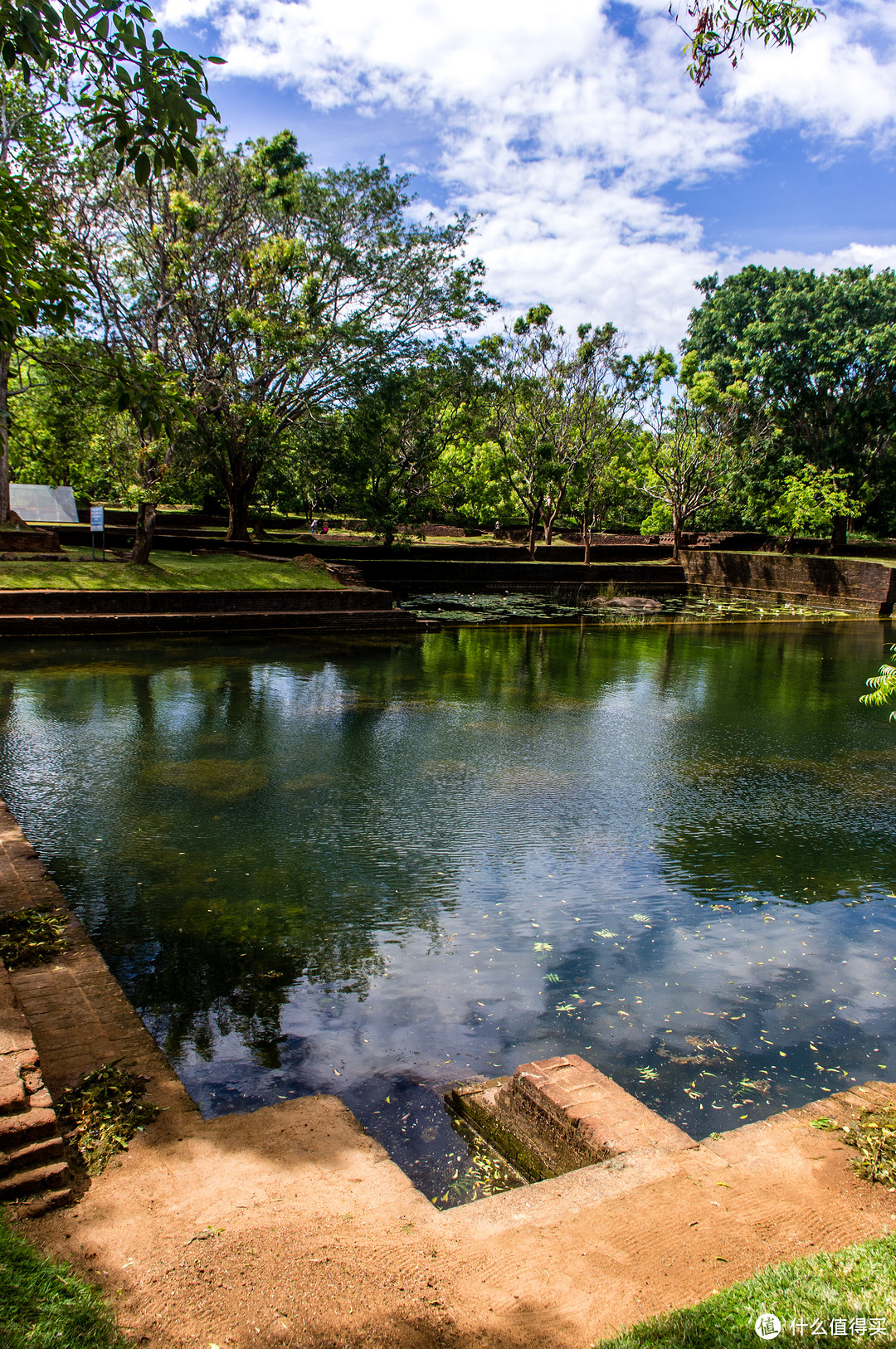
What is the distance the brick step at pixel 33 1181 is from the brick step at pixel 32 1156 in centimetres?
1

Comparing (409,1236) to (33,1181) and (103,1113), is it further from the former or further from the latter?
(103,1113)

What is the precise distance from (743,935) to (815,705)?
7.80 meters

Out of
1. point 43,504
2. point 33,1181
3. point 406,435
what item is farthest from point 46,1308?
point 406,435

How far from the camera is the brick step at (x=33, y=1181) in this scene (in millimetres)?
2328

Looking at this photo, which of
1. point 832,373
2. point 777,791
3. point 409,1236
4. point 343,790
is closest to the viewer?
point 409,1236

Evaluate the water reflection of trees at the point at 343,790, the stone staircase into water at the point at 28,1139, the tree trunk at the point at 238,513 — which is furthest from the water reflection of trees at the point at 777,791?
the tree trunk at the point at 238,513

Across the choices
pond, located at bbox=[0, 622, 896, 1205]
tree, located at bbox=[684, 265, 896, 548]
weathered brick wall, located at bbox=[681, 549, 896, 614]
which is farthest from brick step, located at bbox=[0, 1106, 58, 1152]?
tree, located at bbox=[684, 265, 896, 548]

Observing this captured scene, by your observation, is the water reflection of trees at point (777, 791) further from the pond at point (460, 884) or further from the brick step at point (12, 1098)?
the brick step at point (12, 1098)

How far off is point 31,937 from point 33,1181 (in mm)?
1976

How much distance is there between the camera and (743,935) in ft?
17.3

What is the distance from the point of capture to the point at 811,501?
30.6m

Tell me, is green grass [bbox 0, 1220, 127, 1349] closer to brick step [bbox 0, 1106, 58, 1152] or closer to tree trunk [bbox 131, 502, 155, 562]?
brick step [bbox 0, 1106, 58, 1152]

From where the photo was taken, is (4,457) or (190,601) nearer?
(190,601)

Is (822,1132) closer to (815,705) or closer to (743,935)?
(743,935)
